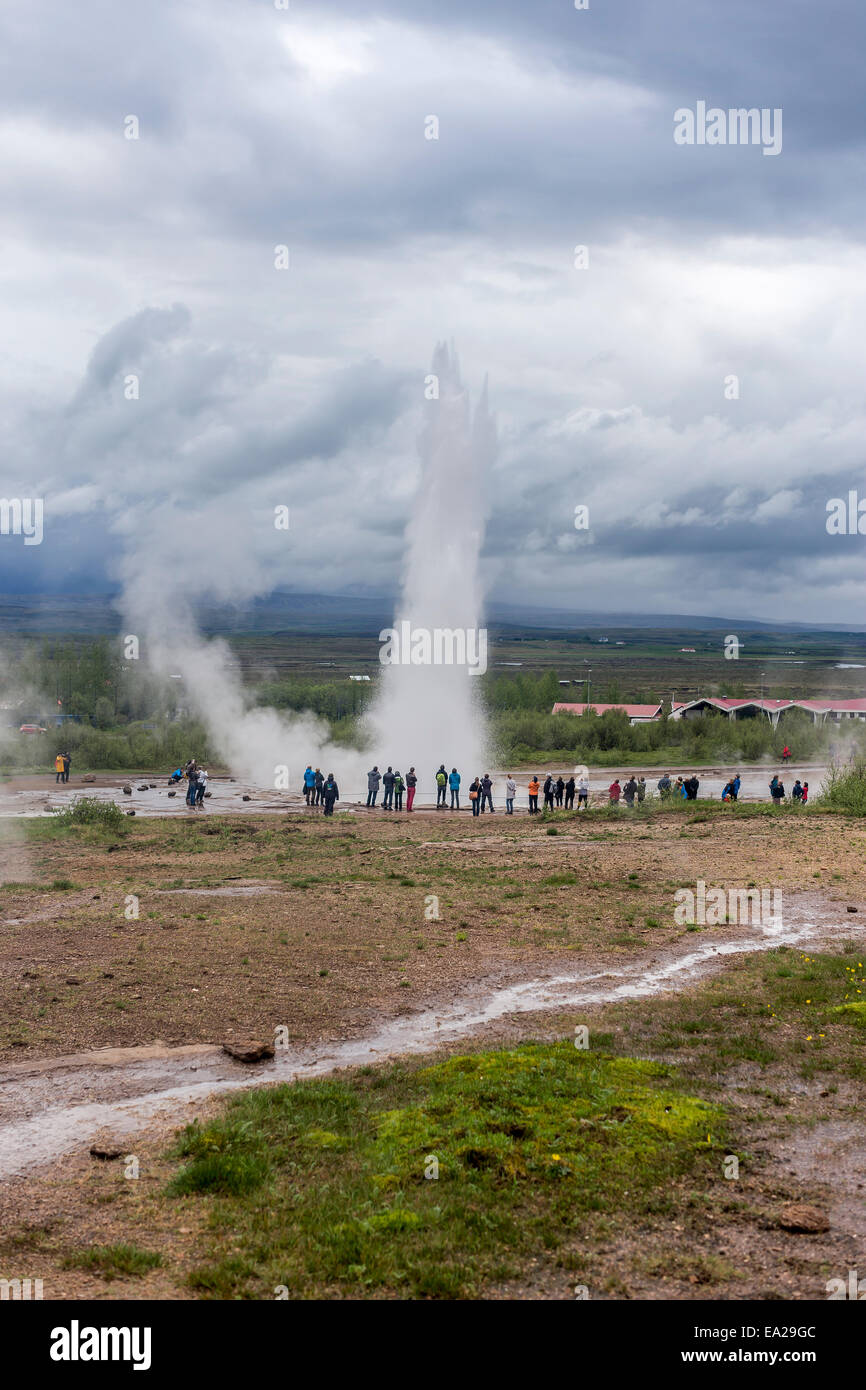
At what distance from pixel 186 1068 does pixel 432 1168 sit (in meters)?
4.64

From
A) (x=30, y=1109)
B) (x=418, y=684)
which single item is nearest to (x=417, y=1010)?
(x=30, y=1109)

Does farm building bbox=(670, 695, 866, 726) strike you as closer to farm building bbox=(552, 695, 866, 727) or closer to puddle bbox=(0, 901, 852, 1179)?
farm building bbox=(552, 695, 866, 727)

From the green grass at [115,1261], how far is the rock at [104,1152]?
1.96m

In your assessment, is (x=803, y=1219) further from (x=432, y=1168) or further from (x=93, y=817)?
(x=93, y=817)

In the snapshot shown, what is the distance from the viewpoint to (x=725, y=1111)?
33.4ft

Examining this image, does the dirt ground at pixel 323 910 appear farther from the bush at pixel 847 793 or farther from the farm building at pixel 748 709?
the farm building at pixel 748 709

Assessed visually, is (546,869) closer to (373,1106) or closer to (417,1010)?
(417,1010)

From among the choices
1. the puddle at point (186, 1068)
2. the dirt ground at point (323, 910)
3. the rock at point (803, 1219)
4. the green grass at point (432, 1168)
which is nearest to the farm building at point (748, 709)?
the dirt ground at point (323, 910)

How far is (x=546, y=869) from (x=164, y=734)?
1761 inches

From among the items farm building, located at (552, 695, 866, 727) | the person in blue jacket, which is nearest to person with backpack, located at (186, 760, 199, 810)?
the person in blue jacket

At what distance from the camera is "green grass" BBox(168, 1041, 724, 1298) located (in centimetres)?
742

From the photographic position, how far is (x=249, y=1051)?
1269 cm

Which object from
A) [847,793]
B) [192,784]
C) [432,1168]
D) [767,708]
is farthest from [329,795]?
[767,708]

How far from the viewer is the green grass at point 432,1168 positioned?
24.3ft
